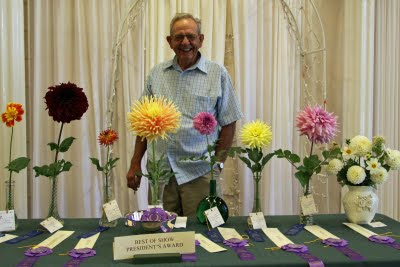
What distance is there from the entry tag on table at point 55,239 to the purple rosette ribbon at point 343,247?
881 millimetres

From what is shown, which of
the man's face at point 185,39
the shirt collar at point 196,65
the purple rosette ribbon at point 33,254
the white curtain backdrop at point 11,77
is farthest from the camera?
the white curtain backdrop at point 11,77

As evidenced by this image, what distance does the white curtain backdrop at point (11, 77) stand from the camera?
215 centimetres

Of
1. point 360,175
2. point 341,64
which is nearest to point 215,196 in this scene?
point 360,175

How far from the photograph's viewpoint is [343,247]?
1.27 meters

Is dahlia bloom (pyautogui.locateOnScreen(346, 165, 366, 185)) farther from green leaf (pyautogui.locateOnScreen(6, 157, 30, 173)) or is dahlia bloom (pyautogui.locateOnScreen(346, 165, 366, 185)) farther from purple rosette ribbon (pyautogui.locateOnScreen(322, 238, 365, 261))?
green leaf (pyautogui.locateOnScreen(6, 157, 30, 173))

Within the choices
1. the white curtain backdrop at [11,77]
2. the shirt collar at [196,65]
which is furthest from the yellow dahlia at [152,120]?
the white curtain backdrop at [11,77]

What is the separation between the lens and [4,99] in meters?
2.15

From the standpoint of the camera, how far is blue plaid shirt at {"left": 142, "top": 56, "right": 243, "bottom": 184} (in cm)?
194

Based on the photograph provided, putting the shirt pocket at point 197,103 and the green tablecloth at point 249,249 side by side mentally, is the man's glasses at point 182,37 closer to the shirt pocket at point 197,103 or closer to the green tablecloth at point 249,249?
the shirt pocket at point 197,103

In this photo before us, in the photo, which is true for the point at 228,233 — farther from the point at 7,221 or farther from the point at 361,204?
the point at 7,221

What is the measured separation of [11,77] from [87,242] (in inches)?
50.4

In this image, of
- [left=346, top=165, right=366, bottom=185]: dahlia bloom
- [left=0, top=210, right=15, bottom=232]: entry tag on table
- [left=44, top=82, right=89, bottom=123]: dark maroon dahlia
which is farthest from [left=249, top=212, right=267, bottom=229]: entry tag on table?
[left=0, top=210, right=15, bottom=232]: entry tag on table

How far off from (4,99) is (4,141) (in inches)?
9.0

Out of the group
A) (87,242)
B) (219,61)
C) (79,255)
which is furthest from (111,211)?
(219,61)
